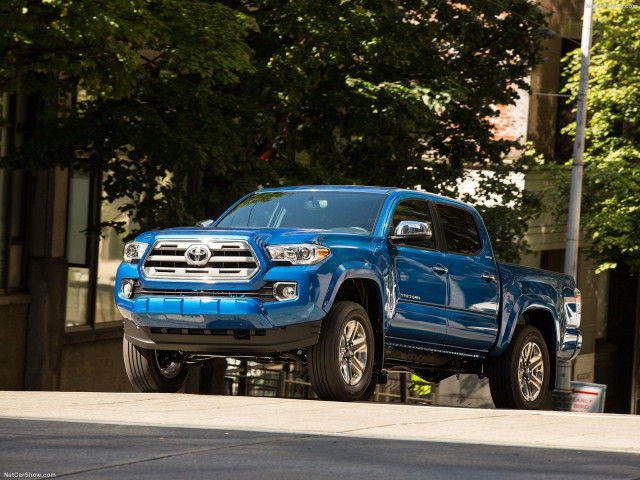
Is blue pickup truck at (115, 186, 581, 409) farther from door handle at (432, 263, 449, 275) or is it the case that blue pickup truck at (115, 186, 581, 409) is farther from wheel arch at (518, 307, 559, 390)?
wheel arch at (518, 307, 559, 390)

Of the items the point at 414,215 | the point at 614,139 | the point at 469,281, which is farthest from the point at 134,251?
the point at 614,139

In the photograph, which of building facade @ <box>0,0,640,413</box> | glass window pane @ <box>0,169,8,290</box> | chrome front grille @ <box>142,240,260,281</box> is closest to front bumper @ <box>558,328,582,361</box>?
chrome front grille @ <box>142,240,260,281</box>

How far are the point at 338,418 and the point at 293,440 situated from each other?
4.71ft

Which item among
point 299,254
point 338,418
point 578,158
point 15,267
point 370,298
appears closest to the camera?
point 338,418

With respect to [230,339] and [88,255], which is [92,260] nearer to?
[88,255]

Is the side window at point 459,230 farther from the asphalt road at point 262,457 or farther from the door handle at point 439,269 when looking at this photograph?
the asphalt road at point 262,457

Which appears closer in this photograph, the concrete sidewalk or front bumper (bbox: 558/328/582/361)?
the concrete sidewalk

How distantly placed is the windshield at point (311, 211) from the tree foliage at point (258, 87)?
3.86 m

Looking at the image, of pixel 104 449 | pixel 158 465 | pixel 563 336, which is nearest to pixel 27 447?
pixel 104 449

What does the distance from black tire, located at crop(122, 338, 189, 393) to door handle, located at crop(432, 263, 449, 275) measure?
2.43 metres

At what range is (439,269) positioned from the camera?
11.3 meters

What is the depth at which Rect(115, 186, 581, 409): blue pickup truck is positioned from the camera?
9.96 m

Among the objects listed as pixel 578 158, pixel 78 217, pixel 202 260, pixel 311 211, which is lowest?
pixel 202 260

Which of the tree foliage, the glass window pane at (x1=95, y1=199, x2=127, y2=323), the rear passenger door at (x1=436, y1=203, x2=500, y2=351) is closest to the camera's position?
the rear passenger door at (x1=436, y1=203, x2=500, y2=351)
